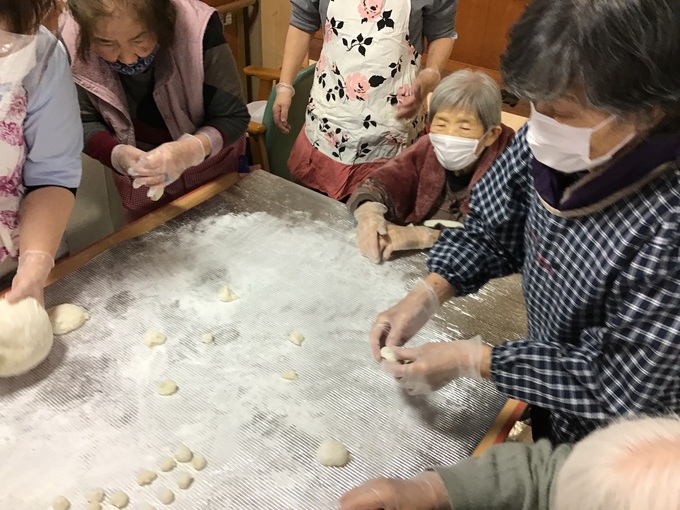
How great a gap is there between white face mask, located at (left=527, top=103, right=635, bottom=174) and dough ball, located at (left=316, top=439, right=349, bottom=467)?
567 mm

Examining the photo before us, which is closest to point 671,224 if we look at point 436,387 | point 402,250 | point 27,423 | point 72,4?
point 436,387

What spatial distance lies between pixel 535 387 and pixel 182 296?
740mm

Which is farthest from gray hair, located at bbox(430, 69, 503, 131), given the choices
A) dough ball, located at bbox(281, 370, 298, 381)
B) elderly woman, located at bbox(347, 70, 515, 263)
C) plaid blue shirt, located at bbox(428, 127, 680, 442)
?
dough ball, located at bbox(281, 370, 298, 381)

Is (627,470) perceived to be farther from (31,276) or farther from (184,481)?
(31,276)

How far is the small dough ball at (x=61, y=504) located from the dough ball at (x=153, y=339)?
326mm

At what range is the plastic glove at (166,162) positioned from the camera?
1.35m

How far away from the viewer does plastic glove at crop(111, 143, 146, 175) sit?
1362mm

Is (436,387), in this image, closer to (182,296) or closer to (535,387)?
(535,387)

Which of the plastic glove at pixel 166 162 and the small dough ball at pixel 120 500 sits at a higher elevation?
the plastic glove at pixel 166 162

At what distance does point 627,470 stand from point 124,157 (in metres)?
1.24

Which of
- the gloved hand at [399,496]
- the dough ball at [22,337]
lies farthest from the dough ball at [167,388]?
the gloved hand at [399,496]

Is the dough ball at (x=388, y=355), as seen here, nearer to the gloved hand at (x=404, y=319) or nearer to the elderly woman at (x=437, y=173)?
the gloved hand at (x=404, y=319)

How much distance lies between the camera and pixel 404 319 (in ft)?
3.65

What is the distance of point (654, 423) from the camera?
24.5 inches
